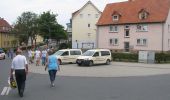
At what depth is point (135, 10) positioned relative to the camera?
64.4 m

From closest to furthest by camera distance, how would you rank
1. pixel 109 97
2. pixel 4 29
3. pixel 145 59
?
pixel 109 97 → pixel 145 59 → pixel 4 29

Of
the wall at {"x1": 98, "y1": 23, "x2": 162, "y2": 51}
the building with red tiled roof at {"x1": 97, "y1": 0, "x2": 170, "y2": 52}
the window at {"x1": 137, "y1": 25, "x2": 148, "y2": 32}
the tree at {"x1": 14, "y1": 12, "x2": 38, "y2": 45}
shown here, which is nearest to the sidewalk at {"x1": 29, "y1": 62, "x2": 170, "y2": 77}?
the wall at {"x1": 98, "y1": 23, "x2": 162, "y2": 51}

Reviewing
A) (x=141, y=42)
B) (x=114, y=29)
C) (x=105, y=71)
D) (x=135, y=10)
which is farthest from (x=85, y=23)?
(x=105, y=71)

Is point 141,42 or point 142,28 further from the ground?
point 142,28

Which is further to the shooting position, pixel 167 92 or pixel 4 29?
pixel 4 29

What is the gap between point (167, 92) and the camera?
551 inches

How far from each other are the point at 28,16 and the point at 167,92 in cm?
12096

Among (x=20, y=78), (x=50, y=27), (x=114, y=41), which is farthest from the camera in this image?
(x=50, y=27)

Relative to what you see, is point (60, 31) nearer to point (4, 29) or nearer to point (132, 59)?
point (4, 29)

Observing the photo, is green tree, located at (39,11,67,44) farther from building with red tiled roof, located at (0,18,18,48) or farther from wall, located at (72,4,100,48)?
building with red tiled roof, located at (0,18,18,48)

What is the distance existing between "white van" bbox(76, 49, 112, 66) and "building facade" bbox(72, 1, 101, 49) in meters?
47.9

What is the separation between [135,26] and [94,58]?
2805cm

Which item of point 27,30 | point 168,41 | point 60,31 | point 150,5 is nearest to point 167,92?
point 168,41

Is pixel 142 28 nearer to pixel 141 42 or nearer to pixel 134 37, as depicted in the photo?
pixel 134 37
